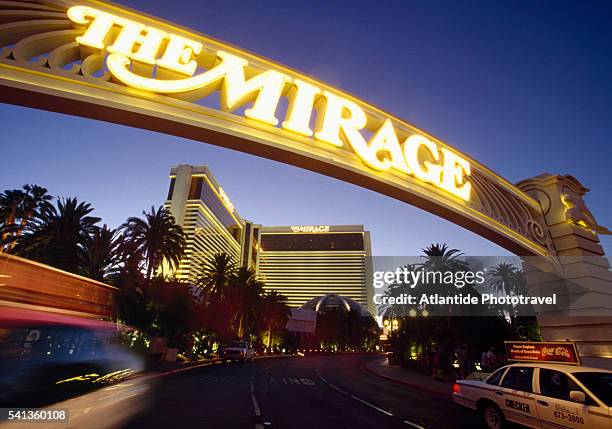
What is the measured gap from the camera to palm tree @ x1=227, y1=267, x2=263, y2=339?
4868 centimetres

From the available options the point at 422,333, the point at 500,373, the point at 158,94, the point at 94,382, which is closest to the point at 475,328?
the point at 422,333

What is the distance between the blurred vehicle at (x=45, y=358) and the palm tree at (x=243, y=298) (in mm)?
38303

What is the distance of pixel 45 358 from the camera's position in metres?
7.44

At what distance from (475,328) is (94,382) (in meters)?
37.3

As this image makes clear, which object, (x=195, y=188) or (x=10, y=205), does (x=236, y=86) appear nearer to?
(x=10, y=205)

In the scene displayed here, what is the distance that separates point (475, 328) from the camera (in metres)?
36.7

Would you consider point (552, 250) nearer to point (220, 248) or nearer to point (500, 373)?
point (500, 373)

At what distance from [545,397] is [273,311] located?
189 feet

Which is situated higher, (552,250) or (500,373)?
(552,250)

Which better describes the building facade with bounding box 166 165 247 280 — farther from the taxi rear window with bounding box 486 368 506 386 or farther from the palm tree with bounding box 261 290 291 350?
the taxi rear window with bounding box 486 368 506 386

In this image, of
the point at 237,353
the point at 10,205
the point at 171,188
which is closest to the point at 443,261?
the point at 237,353

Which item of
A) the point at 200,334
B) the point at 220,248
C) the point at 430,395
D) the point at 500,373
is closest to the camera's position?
the point at 500,373

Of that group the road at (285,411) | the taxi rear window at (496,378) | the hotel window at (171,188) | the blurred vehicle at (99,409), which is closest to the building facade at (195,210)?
the hotel window at (171,188)

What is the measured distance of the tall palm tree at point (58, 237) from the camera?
96.2ft
